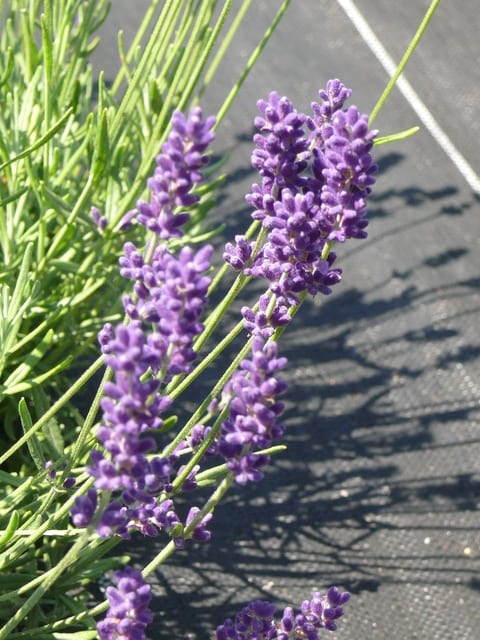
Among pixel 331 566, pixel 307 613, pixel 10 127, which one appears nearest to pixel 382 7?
pixel 10 127

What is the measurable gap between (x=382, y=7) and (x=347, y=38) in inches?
9.1

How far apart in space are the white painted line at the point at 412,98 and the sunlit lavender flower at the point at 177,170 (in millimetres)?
1713

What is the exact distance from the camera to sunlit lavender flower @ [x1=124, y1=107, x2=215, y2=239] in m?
0.80

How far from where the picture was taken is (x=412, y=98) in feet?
8.51

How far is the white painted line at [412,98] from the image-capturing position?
8.00 ft

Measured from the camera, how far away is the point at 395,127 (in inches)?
98.9

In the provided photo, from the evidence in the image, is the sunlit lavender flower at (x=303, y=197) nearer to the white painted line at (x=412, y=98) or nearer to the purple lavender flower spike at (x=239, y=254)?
the purple lavender flower spike at (x=239, y=254)

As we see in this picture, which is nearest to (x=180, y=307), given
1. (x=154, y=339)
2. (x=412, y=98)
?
(x=154, y=339)

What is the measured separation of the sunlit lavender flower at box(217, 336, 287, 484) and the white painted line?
1.73 meters

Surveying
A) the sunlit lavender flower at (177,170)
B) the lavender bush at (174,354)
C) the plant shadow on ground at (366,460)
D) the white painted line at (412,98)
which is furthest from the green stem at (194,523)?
the white painted line at (412,98)

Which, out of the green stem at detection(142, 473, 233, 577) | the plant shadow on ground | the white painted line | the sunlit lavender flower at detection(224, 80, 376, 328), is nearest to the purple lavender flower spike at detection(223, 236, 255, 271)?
the sunlit lavender flower at detection(224, 80, 376, 328)

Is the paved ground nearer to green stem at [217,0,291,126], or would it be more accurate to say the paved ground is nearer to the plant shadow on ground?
the plant shadow on ground

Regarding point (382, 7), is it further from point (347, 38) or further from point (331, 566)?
point (331, 566)

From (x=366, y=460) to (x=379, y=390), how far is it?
0.19 m
